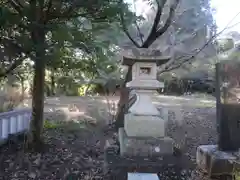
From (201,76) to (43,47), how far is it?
727 centimetres

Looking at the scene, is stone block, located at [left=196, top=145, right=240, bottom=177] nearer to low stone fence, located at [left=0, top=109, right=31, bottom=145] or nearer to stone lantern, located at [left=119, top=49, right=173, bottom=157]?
stone lantern, located at [left=119, top=49, right=173, bottom=157]

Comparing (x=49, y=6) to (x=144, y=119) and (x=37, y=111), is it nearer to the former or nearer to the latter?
(x=37, y=111)

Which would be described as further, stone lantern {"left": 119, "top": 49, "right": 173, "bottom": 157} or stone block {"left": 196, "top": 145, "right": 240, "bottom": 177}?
stone lantern {"left": 119, "top": 49, "right": 173, "bottom": 157}

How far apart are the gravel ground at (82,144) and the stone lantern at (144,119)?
545mm

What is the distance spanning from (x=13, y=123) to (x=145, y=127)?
285 cm

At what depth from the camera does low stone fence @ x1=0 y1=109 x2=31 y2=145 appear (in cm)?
501

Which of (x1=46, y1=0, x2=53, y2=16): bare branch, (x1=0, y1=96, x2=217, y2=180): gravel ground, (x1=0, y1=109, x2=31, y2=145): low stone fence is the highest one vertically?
(x1=46, y1=0, x2=53, y2=16): bare branch

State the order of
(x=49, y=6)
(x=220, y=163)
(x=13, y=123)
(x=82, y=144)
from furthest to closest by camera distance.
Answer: (x=13, y=123), (x=82, y=144), (x=49, y=6), (x=220, y=163)

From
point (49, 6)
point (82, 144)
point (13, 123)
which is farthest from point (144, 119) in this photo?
point (13, 123)

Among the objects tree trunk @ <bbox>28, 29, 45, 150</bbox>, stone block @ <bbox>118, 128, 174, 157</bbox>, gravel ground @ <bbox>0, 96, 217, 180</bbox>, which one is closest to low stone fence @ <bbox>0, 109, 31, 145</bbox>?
gravel ground @ <bbox>0, 96, 217, 180</bbox>

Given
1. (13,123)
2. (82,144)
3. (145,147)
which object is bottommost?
(82,144)

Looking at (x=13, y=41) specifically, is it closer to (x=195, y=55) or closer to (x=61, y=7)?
(x=61, y=7)

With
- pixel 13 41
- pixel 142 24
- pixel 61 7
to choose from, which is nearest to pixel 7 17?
pixel 13 41

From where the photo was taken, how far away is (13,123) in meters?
5.43
